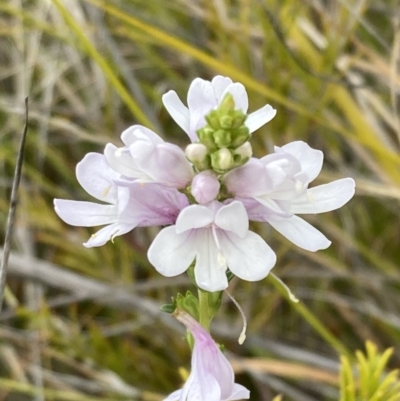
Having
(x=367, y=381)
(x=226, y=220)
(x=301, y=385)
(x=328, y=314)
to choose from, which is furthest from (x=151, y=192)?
(x=328, y=314)

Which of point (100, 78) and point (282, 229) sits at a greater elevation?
point (100, 78)

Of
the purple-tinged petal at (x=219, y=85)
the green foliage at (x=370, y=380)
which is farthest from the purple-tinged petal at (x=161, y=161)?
the green foliage at (x=370, y=380)

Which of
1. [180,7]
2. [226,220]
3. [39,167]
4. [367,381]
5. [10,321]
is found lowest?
[367,381]

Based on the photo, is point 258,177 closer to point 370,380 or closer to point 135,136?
point 135,136

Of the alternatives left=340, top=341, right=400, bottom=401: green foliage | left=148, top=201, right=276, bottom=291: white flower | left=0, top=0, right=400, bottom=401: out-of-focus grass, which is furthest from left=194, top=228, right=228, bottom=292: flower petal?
left=0, top=0, right=400, bottom=401: out-of-focus grass

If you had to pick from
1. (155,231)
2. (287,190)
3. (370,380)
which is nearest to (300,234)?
(287,190)

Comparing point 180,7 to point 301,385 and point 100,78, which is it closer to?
point 100,78

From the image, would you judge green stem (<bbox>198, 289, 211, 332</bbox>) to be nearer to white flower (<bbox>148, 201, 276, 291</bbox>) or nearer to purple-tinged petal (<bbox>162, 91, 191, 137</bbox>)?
white flower (<bbox>148, 201, 276, 291</bbox>)
